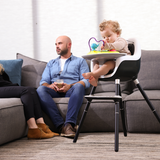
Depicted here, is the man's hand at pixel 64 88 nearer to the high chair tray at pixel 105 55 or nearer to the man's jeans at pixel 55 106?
the man's jeans at pixel 55 106

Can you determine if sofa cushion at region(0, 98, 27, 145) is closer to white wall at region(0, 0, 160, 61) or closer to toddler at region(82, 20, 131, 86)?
toddler at region(82, 20, 131, 86)

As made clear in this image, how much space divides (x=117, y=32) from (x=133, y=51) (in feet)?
0.65

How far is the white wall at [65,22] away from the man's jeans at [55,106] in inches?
44.0

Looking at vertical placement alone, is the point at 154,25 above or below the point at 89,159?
above

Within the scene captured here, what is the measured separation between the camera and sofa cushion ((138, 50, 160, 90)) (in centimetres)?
249

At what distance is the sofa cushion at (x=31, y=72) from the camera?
2729mm

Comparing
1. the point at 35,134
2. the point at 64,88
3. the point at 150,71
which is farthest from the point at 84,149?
the point at 150,71

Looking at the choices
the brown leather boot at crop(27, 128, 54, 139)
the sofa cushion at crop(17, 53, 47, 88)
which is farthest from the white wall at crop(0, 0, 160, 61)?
the brown leather boot at crop(27, 128, 54, 139)

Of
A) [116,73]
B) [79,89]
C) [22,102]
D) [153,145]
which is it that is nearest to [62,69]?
[79,89]

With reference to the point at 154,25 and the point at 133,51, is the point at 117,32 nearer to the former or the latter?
the point at 133,51

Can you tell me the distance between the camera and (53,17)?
3.29 meters

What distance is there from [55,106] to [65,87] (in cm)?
24

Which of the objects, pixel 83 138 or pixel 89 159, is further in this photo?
pixel 83 138

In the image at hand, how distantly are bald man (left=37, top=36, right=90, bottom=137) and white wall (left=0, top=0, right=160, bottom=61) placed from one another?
57 cm
